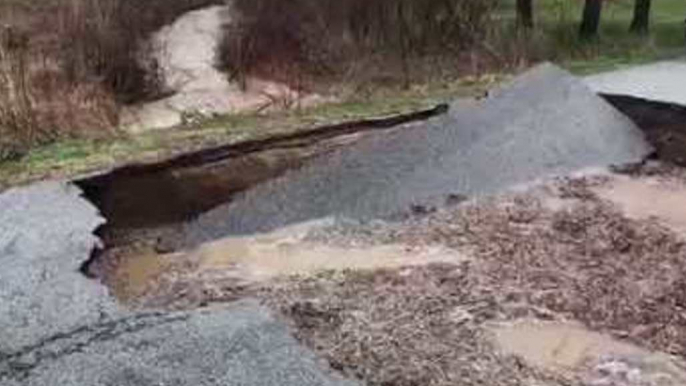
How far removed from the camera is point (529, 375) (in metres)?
5.20

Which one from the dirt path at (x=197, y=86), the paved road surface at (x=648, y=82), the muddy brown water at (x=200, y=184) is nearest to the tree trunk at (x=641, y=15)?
the dirt path at (x=197, y=86)

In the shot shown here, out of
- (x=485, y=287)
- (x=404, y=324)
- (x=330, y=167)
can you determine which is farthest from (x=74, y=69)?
(x=404, y=324)

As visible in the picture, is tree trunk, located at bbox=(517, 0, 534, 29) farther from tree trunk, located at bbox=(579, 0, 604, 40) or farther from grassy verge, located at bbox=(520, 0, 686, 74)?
tree trunk, located at bbox=(579, 0, 604, 40)

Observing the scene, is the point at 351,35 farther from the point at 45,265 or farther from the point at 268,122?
the point at 45,265

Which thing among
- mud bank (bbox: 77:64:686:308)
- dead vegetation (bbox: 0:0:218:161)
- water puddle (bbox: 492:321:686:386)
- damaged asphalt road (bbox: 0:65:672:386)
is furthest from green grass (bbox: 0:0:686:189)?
water puddle (bbox: 492:321:686:386)

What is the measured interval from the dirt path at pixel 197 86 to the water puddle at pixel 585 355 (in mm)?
7225

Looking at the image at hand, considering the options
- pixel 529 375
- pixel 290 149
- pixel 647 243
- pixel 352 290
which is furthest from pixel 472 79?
pixel 529 375

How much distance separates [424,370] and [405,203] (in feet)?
8.94

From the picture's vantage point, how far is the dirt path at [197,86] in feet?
44.3

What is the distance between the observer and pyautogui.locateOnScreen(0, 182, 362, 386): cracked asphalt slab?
5062 millimetres

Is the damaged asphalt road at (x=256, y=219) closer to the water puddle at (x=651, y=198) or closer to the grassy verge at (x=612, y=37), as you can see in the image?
the water puddle at (x=651, y=198)

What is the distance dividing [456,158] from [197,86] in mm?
7232

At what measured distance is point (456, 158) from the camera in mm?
8555

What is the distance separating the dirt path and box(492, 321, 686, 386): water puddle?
7.23m
